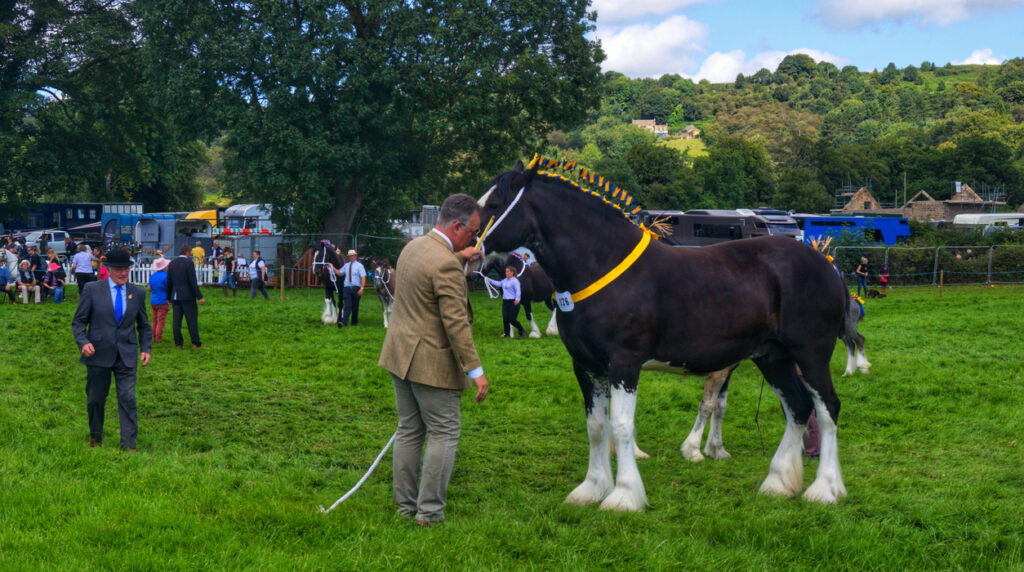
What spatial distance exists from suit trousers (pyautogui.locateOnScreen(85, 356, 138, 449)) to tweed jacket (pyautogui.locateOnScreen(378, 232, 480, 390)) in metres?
3.65

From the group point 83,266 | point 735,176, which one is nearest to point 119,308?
point 83,266

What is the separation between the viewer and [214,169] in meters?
149

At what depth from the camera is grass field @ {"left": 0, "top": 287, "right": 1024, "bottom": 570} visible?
4.71 m

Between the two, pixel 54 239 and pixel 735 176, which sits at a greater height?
pixel 735 176

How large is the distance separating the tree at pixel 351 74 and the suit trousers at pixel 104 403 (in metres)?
21.3

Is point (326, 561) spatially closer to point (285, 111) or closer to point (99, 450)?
point (99, 450)

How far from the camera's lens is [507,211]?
5828 millimetres

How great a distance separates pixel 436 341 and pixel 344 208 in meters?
28.7

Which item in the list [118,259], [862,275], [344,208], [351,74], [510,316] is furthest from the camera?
[344,208]

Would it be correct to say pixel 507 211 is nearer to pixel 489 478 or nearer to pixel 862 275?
pixel 489 478

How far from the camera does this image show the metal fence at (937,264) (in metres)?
31.9

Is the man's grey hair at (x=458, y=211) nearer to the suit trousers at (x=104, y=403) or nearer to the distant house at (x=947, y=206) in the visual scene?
the suit trousers at (x=104, y=403)

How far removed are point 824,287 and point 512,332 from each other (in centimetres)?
1265

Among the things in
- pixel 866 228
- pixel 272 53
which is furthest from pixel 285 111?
pixel 866 228
